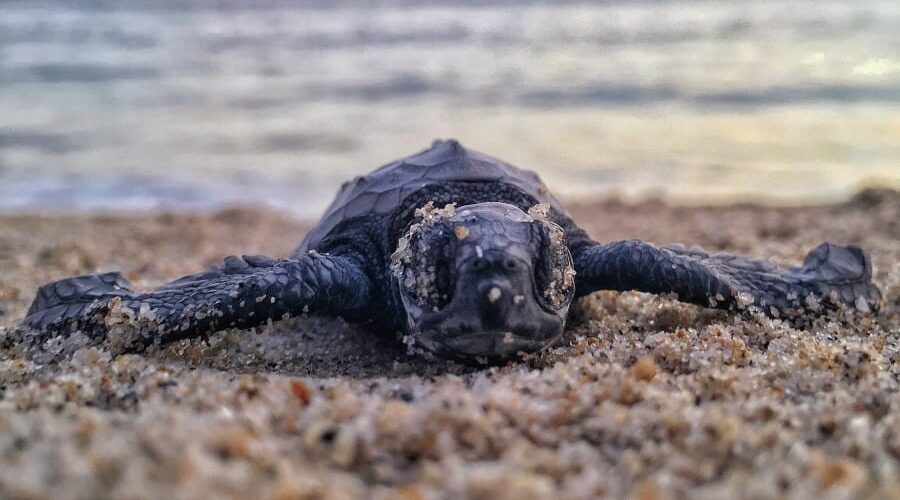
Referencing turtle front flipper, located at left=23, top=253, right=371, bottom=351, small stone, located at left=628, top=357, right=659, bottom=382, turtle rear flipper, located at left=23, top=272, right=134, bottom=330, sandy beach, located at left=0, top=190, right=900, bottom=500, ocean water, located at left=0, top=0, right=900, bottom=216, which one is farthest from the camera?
ocean water, located at left=0, top=0, right=900, bottom=216

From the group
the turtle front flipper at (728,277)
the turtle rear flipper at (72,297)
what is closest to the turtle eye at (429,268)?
the turtle front flipper at (728,277)

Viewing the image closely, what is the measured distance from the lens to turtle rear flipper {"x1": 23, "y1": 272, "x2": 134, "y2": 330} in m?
2.60

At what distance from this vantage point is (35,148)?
30.3 feet

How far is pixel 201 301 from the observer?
2477 mm

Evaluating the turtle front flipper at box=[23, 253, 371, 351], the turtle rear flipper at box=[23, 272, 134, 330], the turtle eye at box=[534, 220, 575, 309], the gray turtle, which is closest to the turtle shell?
the gray turtle

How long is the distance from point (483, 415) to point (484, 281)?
0.52 m

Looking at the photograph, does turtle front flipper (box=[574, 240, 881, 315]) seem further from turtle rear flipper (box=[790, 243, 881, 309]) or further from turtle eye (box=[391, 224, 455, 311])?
turtle eye (box=[391, 224, 455, 311])

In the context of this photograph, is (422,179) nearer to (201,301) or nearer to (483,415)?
(201,301)

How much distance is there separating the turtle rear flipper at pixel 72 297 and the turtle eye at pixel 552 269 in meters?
1.53

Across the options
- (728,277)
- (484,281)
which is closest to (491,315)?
(484,281)

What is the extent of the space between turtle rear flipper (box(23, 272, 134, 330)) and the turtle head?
114cm

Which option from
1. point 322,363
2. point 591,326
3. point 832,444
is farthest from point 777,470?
point 322,363

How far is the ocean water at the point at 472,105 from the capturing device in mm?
7840

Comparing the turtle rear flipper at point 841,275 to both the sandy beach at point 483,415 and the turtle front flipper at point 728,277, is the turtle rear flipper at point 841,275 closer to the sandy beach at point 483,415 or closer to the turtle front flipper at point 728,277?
the turtle front flipper at point 728,277
